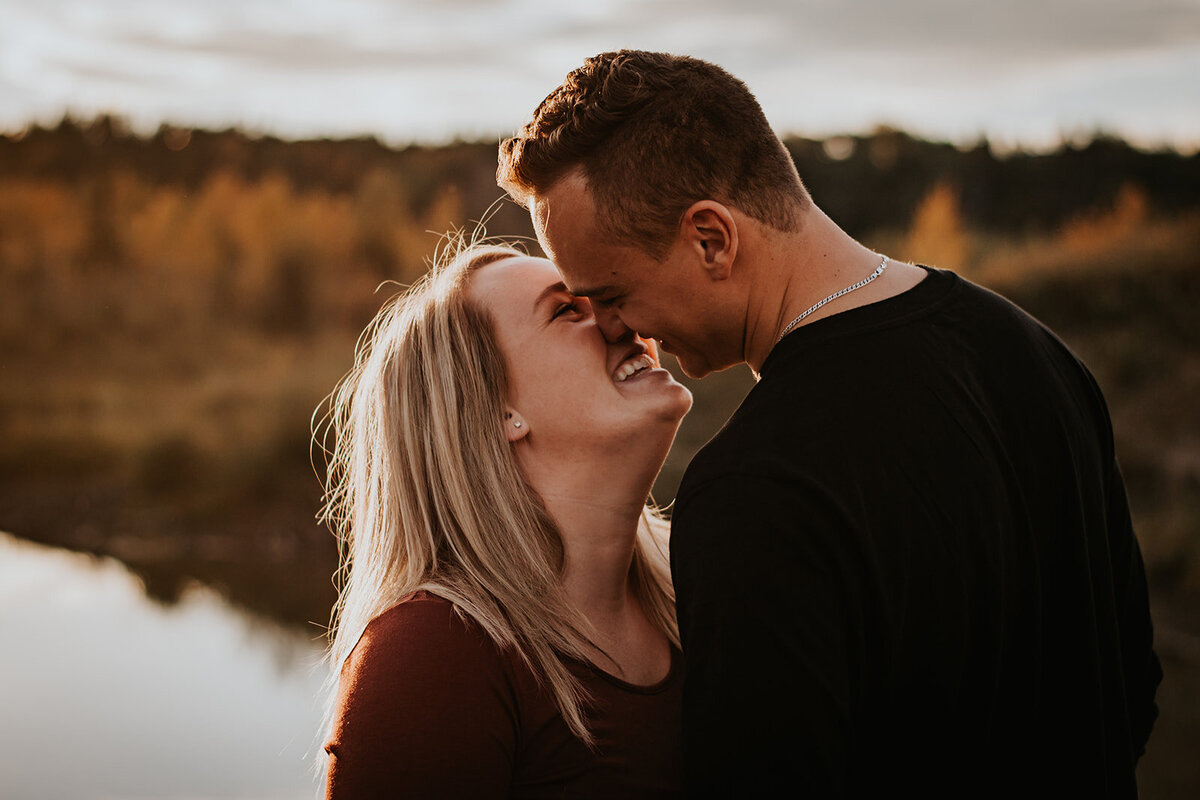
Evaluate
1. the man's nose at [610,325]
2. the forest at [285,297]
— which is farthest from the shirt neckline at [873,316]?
the forest at [285,297]

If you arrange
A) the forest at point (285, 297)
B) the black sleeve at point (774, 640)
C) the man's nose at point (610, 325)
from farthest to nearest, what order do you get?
1. the forest at point (285, 297)
2. the man's nose at point (610, 325)
3. the black sleeve at point (774, 640)

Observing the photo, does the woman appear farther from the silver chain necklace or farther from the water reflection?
the water reflection

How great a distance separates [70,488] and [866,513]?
12.8m

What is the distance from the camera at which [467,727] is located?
5.31 feet

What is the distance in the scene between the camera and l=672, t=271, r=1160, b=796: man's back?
134cm

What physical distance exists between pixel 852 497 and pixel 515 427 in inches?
34.1

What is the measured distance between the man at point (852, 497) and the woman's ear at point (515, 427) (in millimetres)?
423

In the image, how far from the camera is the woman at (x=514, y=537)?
170 cm

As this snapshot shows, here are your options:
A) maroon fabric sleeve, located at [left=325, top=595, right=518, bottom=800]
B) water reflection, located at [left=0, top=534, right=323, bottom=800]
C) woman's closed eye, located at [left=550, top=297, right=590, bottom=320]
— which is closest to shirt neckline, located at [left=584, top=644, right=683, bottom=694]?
maroon fabric sleeve, located at [left=325, top=595, right=518, bottom=800]

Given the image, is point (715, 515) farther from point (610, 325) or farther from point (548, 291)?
point (548, 291)

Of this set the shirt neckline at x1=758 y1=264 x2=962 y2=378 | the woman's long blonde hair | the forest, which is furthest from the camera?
the forest

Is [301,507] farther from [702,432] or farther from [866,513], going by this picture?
[866,513]

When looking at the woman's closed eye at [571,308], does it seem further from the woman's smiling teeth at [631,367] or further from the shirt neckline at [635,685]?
the shirt neckline at [635,685]

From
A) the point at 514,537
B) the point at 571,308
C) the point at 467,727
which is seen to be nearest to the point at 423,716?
the point at 467,727
